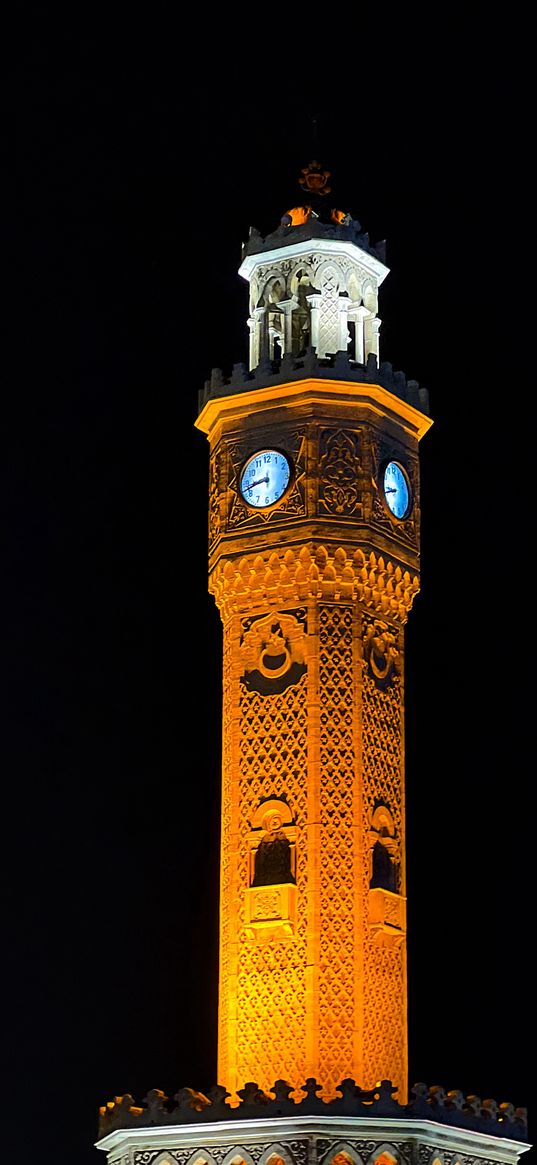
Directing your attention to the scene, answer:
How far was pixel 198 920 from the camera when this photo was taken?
25.3 meters

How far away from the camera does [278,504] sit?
2145 centimetres

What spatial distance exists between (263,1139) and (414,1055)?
6.34 m

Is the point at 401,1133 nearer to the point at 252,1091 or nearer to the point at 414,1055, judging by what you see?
the point at 252,1091

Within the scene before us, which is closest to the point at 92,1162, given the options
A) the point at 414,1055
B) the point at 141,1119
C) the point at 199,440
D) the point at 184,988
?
the point at 184,988

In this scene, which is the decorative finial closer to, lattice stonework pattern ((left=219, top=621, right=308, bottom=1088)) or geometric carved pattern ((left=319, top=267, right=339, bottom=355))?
geometric carved pattern ((left=319, top=267, right=339, bottom=355))

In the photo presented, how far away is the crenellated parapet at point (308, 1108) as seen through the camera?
59.9ft

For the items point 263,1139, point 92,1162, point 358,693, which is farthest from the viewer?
point 92,1162

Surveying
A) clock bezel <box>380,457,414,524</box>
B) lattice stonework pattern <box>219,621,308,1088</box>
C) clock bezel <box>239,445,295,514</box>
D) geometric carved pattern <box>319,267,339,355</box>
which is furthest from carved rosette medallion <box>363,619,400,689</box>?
geometric carved pattern <box>319,267,339,355</box>

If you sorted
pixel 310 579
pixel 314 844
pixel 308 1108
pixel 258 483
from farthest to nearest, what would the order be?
pixel 258 483, pixel 310 579, pixel 314 844, pixel 308 1108

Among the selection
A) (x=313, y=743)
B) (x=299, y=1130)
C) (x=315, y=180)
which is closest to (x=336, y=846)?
(x=313, y=743)

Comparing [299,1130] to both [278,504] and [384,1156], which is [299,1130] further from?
[278,504]

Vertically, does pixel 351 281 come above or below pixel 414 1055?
above

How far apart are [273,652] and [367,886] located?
2480 mm

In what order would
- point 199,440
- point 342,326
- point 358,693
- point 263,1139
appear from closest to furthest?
point 263,1139 → point 358,693 → point 342,326 → point 199,440
